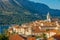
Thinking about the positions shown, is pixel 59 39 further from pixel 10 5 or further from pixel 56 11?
pixel 56 11

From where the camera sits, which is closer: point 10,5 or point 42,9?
point 10,5

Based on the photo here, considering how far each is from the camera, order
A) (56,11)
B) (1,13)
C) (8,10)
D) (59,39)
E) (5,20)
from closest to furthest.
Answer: (59,39) → (5,20) → (1,13) → (8,10) → (56,11)

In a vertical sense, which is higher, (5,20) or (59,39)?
Answer: (59,39)

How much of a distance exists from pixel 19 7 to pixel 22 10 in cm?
406

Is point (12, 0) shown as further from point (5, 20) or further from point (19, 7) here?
point (5, 20)

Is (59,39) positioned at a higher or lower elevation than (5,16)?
higher

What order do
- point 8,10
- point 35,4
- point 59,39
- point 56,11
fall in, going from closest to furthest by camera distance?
point 59,39, point 8,10, point 56,11, point 35,4

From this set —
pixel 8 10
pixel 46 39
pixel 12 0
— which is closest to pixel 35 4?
pixel 12 0

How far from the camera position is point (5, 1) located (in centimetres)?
13262

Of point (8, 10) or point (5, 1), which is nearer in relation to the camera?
point (8, 10)

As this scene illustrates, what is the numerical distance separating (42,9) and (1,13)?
47.0 meters

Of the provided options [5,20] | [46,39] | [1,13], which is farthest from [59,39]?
[1,13]

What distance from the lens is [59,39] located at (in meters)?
24.4

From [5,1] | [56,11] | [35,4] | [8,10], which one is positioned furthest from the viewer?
[35,4]
